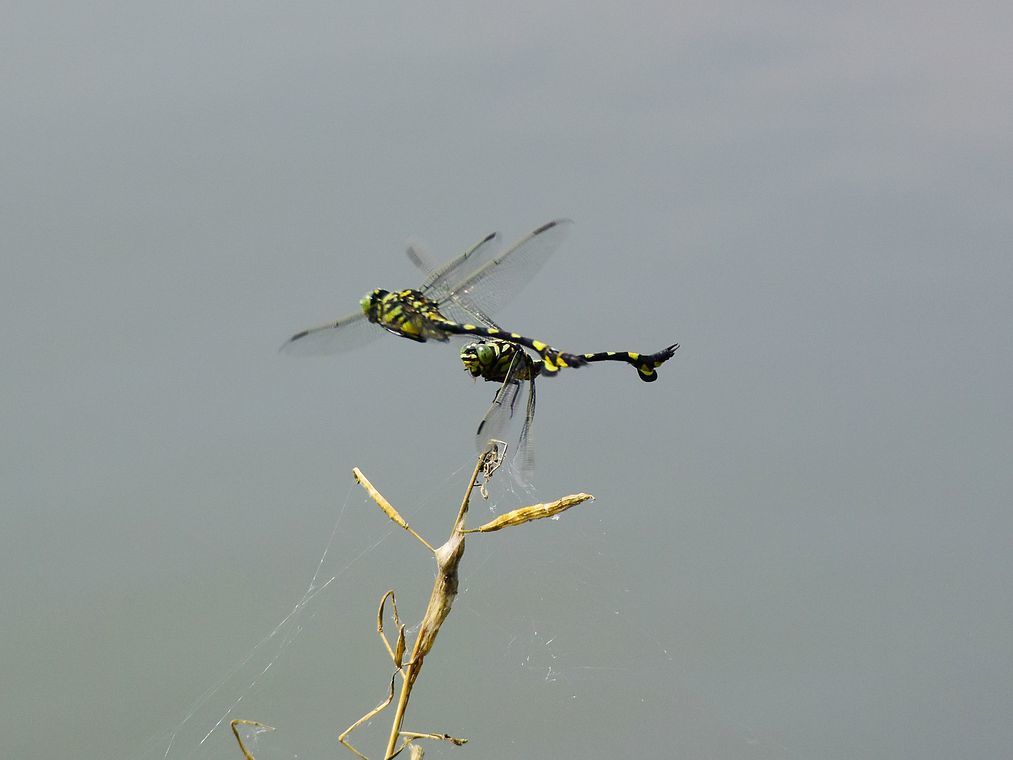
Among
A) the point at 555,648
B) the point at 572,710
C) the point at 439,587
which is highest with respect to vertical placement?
the point at 439,587

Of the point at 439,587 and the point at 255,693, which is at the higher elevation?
the point at 439,587

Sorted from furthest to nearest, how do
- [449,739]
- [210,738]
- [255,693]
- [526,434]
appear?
[255,693] → [210,738] → [526,434] → [449,739]

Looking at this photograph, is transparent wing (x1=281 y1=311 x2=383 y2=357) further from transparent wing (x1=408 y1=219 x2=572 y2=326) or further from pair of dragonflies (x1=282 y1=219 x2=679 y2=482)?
transparent wing (x1=408 y1=219 x2=572 y2=326)

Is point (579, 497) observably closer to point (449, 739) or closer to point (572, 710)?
point (449, 739)

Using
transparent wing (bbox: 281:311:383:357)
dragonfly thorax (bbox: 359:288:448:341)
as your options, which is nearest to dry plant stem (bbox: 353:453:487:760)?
dragonfly thorax (bbox: 359:288:448:341)

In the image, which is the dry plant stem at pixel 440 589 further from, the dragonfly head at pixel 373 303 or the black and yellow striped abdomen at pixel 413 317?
the dragonfly head at pixel 373 303

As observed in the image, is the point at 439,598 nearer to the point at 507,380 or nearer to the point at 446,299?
the point at 507,380

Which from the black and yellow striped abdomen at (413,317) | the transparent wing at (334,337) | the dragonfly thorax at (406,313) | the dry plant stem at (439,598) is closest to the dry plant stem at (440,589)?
the dry plant stem at (439,598)

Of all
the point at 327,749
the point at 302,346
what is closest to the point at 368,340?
the point at 302,346
